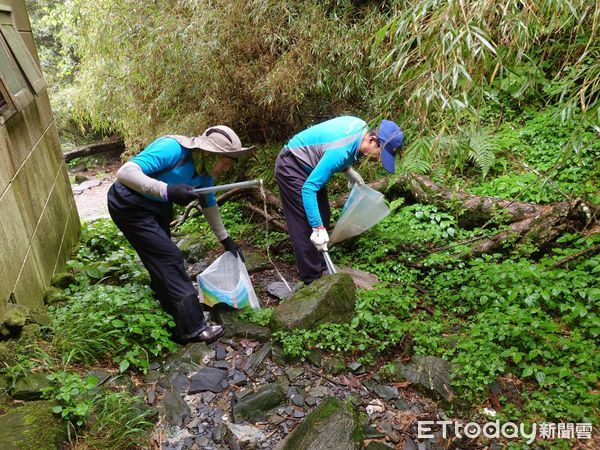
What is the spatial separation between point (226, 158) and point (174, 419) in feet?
5.73

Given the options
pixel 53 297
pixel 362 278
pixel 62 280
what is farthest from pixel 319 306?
pixel 62 280

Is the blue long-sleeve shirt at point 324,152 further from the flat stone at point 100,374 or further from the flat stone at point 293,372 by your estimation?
the flat stone at point 100,374

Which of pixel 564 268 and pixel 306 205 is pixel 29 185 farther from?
pixel 564 268

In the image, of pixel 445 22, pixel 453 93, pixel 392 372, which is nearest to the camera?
pixel 445 22

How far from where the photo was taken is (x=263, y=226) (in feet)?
18.4

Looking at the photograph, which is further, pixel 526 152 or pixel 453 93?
pixel 526 152

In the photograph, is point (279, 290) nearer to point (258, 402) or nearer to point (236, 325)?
point (236, 325)

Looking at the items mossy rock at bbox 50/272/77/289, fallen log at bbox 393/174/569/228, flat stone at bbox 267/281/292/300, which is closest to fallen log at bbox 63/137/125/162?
mossy rock at bbox 50/272/77/289

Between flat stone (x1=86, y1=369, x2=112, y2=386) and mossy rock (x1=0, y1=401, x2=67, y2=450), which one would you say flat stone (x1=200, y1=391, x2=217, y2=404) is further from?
mossy rock (x1=0, y1=401, x2=67, y2=450)

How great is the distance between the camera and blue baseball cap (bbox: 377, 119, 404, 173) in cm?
343

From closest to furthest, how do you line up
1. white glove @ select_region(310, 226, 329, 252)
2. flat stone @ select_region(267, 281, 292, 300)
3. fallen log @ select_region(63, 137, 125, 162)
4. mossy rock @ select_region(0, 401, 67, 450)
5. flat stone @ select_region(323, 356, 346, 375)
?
mossy rock @ select_region(0, 401, 67, 450) < flat stone @ select_region(323, 356, 346, 375) < white glove @ select_region(310, 226, 329, 252) < flat stone @ select_region(267, 281, 292, 300) < fallen log @ select_region(63, 137, 125, 162)

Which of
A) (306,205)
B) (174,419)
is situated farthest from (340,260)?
(174,419)

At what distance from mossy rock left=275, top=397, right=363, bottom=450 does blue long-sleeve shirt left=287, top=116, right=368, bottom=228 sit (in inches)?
66.5

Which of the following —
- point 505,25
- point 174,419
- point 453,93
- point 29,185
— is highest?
point 505,25
